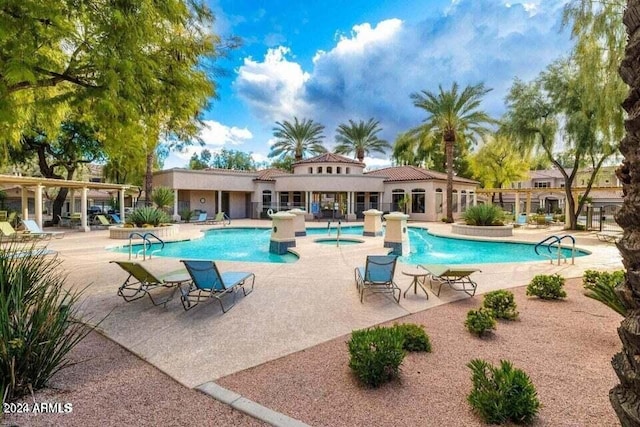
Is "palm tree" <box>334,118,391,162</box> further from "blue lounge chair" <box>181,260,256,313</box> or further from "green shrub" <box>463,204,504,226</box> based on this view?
"blue lounge chair" <box>181,260,256,313</box>

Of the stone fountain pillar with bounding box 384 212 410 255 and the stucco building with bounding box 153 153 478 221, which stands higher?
the stucco building with bounding box 153 153 478 221

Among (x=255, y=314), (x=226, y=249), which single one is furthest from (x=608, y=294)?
(x=226, y=249)

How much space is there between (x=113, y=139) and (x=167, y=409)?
4885 mm

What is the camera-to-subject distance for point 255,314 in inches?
232

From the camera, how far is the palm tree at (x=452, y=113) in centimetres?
2609

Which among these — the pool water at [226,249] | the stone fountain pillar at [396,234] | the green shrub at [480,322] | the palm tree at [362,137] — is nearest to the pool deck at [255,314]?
the green shrub at [480,322]

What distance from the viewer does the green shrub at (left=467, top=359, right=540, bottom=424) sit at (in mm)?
2990

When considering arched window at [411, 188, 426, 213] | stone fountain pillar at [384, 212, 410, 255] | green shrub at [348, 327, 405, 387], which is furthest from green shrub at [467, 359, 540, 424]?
arched window at [411, 188, 426, 213]

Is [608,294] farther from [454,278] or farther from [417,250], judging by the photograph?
[417,250]

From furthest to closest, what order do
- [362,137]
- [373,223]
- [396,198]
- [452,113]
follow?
1. [362,137]
2. [396,198]
3. [452,113]
4. [373,223]

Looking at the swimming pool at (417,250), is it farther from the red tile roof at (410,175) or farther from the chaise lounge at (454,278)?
the red tile roof at (410,175)

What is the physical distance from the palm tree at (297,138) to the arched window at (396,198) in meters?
11.8

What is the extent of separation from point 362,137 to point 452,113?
13690 mm

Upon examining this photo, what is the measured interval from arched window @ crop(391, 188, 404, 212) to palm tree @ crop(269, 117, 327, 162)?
38.7 ft
